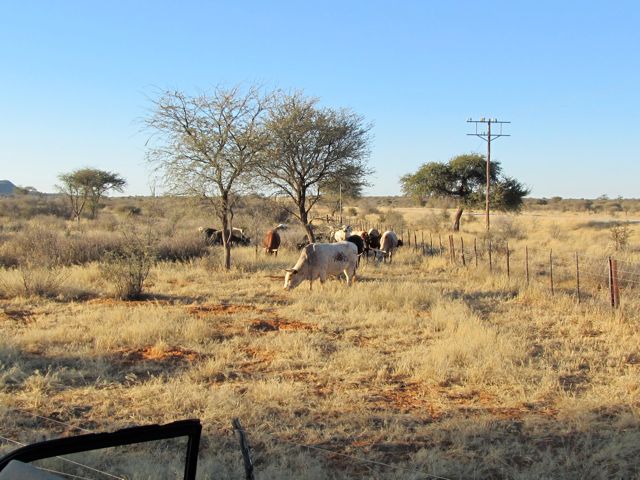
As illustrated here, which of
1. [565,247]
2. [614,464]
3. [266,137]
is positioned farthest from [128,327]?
[565,247]

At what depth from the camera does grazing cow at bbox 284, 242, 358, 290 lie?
14.4m

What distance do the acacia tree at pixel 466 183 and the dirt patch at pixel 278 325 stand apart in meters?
29.9

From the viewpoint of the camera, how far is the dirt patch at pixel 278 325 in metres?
10.3

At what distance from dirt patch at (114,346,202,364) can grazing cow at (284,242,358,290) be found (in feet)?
18.5

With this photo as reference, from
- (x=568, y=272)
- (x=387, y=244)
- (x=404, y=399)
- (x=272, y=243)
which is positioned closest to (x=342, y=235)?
(x=387, y=244)

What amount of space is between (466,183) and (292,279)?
29.6 m

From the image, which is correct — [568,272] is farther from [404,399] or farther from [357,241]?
[404,399]

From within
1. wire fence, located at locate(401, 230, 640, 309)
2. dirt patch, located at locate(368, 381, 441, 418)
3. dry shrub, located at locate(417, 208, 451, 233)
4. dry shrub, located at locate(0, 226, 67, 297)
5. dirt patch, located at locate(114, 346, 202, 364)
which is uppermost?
dry shrub, located at locate(417, 208, 451, 233)

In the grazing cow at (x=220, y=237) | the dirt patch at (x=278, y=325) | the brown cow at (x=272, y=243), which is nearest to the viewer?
the dirt patch at (x=278, y=325)

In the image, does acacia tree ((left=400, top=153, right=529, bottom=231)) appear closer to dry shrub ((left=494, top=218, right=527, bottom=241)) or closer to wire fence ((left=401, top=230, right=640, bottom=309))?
dry shrub ((left=494, top=218, right=527, bottom=241))

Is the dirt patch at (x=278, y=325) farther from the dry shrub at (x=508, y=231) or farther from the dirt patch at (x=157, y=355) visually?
the dry shrub at (x=508, y=231)

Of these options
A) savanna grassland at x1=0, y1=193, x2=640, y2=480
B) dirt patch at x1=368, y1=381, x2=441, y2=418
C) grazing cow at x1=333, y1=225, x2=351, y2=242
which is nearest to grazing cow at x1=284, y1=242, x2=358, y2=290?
savanna grassland at x1=0, y1=193, x2=640, y2=480

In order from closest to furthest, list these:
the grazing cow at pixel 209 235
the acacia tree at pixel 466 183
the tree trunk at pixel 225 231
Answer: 1. the tree trunk at pixel 225 231
2. the grazing cow at pixel 209 235
3. the acacia tree at pixel 466 183

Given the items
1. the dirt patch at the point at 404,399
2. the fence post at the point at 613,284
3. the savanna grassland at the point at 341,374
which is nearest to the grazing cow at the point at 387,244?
the savanna grassland at the point at 341,374
